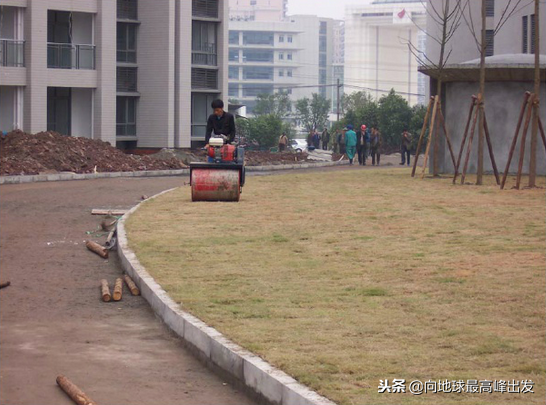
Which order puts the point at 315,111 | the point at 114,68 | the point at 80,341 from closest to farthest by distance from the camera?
1. the point at 80,341
2. the point at 114,68
3. the point at 315,111

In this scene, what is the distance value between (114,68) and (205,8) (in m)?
9.74

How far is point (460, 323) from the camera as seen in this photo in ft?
29.2

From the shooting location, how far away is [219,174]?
21078mm

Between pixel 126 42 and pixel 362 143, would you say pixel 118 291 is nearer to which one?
pixel 362 143

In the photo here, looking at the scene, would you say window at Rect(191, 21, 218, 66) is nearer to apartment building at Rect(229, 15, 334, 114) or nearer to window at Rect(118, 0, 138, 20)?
window at Rect(118, 0, 138, 20)

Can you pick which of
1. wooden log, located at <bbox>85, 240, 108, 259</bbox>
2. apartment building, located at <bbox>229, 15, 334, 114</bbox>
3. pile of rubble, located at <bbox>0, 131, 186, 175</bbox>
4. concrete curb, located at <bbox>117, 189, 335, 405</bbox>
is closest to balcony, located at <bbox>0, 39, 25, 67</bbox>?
pile of rubble, located at <bbox>0, 131, 186, 175</bbox>

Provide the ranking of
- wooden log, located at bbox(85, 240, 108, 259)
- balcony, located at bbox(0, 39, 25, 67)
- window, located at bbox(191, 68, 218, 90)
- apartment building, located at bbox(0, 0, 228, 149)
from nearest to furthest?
wooden log, located at bbox(85, 240, 108, 259) < balcony, located at bbox(0, 39, 25, 67) < apartment building, located at bbox(0, 0, 228, 149) < window, located at bbox(191, 68, 218, 90)

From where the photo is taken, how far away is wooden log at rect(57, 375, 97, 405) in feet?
24.1

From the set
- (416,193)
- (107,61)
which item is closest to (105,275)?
(416,193)

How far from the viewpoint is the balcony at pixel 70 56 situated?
161 ft

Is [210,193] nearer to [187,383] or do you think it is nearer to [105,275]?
[105,275]

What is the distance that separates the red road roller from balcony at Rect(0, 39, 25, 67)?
1094 inches

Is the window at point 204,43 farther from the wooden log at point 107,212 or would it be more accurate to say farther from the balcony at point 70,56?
the wooden log at point 107,212

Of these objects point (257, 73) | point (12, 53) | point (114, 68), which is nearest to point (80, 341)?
point (12, 53)
